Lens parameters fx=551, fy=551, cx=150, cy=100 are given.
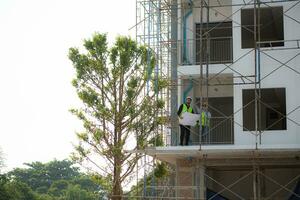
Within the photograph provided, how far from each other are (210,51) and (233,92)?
2.54 meters

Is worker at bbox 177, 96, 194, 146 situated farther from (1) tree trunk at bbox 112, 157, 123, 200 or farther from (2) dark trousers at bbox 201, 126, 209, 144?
(1) tree trunk at bbox 112, 157, 123, 200

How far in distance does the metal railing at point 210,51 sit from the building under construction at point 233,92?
0.04 m

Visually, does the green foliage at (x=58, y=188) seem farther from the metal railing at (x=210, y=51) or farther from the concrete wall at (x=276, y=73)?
the concrete wall at (x=276, y=73)

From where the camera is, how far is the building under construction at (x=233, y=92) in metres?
17.2

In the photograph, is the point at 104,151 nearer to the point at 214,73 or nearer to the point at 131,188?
the point at 131,188

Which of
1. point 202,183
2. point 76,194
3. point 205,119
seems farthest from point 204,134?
point 76,194

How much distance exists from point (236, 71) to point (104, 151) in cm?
812

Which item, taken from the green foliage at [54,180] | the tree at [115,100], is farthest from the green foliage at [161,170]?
the green foliage at [54,180]

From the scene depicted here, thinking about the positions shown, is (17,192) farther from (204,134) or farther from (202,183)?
(204,134)

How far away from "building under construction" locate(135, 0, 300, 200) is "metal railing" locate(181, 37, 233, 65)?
0.04 metres

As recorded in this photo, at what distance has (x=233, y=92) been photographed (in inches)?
746

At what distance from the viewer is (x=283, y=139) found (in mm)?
17469

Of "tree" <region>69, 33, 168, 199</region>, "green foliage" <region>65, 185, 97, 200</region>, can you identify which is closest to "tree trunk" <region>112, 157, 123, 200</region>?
"tree" <region>69, 33, 168, 199</region>

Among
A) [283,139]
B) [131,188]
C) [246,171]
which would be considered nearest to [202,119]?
[283,139]
